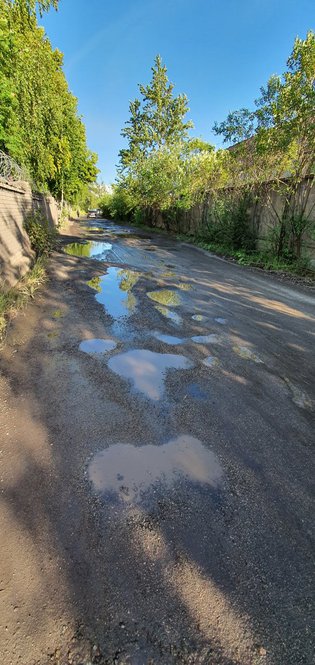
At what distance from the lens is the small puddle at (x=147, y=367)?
10.3 ft

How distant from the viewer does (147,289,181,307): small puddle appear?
5900mm

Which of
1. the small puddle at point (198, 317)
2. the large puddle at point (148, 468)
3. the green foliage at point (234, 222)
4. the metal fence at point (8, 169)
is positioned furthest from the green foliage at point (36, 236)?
the large puddle at point (148, 468)

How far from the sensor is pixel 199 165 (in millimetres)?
15984

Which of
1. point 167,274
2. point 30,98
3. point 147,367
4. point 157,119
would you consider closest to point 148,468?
point 147,367

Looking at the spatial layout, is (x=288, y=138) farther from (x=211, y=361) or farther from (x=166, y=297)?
(x=211, y=361)

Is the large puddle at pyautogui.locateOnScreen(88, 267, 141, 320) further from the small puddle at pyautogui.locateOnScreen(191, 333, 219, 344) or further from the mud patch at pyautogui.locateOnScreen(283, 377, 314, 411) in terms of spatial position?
the mud patch at pyautogui.locateOnScreen(283, 377, 314, 411)

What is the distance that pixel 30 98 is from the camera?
10805 millimetres

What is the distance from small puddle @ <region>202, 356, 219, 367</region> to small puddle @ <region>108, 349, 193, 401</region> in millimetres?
188

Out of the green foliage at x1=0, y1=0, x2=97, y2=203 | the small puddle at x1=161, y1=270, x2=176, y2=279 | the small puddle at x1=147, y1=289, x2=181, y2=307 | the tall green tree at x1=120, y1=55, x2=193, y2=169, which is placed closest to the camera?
the small puddle at x1=147, y1=289, x2=181, y2=307

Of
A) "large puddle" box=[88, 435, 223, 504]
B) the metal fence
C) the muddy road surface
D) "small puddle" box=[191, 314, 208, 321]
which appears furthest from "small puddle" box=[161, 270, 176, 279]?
"large puddle" box=[88, 435, 223, 504]

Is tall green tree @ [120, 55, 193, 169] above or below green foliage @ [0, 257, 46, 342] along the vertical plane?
above

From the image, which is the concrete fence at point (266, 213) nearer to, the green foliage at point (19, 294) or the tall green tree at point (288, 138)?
the tall green tree at point (288, 138)

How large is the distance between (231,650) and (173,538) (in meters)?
0.51

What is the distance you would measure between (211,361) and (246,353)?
2.01 feet
